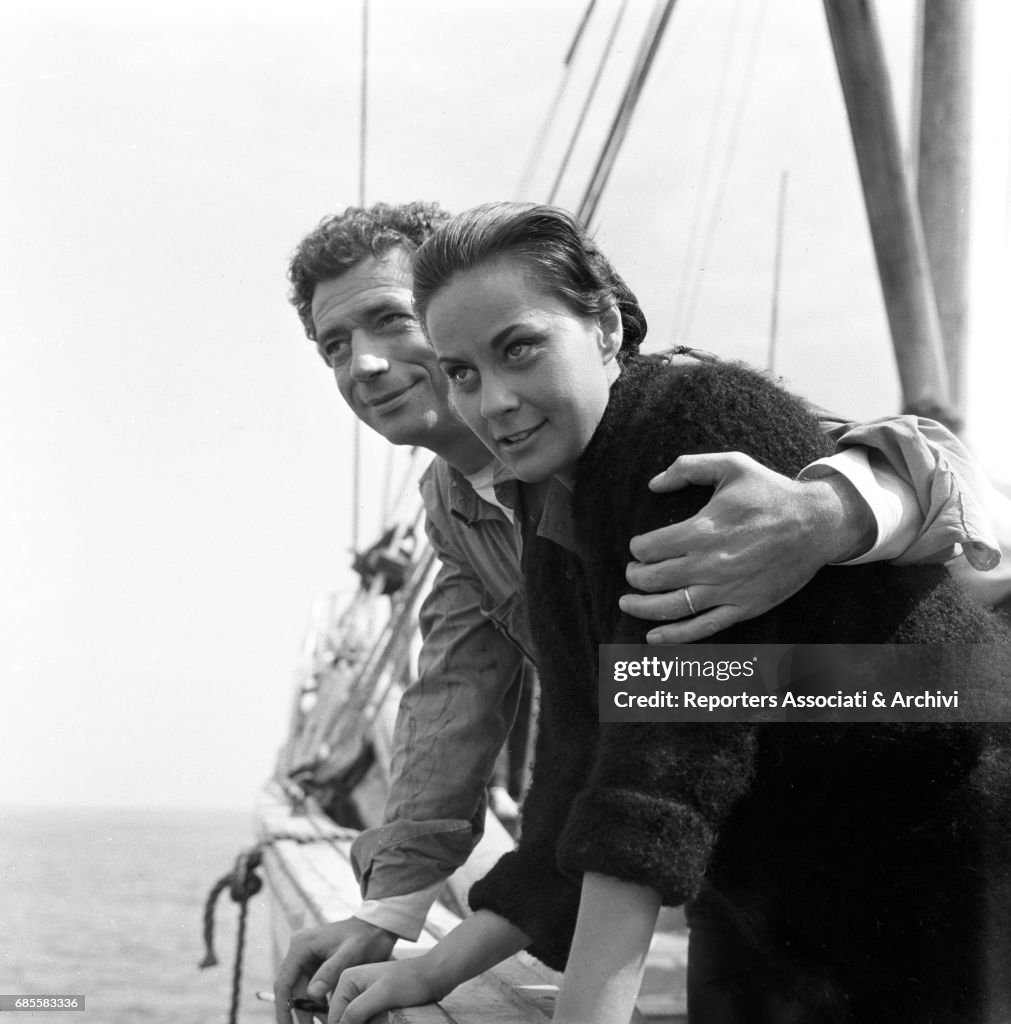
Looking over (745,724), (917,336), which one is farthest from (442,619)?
(917,336)

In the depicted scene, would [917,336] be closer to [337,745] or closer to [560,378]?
[560,378]

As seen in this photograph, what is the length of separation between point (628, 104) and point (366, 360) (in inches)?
50.8

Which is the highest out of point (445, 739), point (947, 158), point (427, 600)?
point (947, 158)

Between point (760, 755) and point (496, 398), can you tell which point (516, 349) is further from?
point (760, 755)

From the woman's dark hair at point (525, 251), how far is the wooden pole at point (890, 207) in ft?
5.17

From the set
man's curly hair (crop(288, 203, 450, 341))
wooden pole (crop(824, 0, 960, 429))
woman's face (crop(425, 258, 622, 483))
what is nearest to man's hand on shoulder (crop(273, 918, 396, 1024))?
woman's face (crop(425, 258, 622, 483))

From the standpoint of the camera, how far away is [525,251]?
102cm

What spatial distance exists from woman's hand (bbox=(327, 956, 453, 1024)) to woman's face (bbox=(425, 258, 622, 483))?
0.50m

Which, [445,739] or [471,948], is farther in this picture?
[445,739]

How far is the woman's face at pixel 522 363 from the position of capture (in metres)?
1.00

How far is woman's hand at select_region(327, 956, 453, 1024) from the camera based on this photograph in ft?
3.85

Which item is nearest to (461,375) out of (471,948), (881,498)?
(881,498)

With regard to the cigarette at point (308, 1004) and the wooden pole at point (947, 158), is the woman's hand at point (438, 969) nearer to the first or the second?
the cigarette at point (308, 1004)

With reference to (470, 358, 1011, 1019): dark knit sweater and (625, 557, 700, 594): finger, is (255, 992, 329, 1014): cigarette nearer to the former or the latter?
(470, 358, 1011, 1019): dark knit sweater
